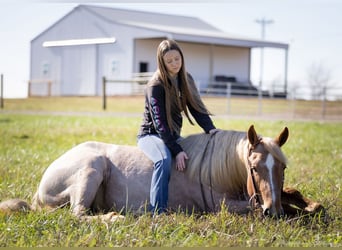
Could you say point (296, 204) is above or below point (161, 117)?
below

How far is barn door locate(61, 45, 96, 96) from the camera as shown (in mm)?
14991

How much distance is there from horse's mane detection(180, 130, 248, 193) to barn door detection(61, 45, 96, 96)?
29.0ft

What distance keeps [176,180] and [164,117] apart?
0.57 metres

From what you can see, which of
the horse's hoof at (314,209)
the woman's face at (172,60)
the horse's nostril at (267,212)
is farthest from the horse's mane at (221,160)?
the woman's face at (172,60)

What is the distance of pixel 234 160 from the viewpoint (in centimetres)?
521

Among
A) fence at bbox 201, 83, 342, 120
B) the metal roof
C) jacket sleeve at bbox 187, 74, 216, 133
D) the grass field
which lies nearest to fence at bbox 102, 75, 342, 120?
fence at bbox 201, 83, 342, 120

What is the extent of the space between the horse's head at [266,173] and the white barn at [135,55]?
6.46 m

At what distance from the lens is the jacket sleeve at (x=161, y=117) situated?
5.43 meters

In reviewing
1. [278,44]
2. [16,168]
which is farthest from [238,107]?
[16,168]

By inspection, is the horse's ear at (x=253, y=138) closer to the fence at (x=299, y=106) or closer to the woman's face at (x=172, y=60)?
the woman's face at (x=172, y=60)

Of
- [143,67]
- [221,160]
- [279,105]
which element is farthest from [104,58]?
[221,160]

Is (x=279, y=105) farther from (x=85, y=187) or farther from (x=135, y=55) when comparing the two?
(x=85, y=187)

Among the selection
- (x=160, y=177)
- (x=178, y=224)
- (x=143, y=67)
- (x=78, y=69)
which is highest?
(x=143, y=67)

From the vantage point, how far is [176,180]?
5.49 m
